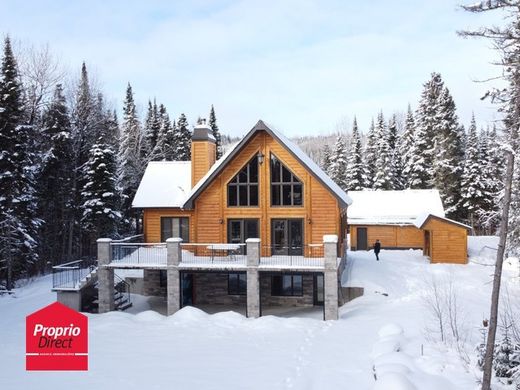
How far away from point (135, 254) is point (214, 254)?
12.9 ft

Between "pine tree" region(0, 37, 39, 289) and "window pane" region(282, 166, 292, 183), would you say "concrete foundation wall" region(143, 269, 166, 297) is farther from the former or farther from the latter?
"window pane" region(282, 166, 292, 183)

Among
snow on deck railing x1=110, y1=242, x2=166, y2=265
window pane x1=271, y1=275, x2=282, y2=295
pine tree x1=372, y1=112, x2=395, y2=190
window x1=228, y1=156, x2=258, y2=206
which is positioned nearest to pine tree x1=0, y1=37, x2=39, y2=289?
snow on deck railing x1=110, y1=242, x2=166, y2=265

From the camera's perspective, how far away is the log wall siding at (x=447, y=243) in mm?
28484

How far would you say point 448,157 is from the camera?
152 ft

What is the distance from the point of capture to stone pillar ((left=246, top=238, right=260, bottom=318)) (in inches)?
759

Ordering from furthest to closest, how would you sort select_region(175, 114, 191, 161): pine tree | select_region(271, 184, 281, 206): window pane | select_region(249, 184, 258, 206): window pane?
1. select_region(175, 114, 191, 161): pine tree
2. select_region(249, 184, 258, 206): window pane
3. select_region(271, 184, 281, 206): window pane

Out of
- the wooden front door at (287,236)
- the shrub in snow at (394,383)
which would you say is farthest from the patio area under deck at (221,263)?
the shrub in snow at (394,383)

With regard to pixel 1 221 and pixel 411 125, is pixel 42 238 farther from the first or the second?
pixel 411 125

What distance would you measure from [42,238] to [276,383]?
25512 mm

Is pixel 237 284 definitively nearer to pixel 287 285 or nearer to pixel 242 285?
pixel 242 285

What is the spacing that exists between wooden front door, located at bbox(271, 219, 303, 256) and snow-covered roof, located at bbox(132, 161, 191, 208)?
16.1 ft

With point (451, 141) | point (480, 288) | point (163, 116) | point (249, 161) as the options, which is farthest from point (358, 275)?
point (163, 116)

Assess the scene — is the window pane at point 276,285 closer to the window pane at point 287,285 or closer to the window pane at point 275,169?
the window pane at point 287,285

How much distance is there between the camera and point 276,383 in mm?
11820
